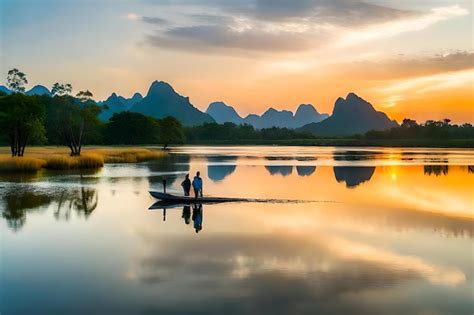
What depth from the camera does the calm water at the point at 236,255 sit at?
1149cm

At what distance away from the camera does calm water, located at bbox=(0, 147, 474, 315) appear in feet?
37.7

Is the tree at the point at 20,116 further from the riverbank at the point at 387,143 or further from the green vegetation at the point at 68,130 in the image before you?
the riverbank at the point at 387,143

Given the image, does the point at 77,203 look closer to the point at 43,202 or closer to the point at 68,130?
the point at 43,202

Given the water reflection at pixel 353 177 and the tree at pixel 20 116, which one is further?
the tree at pixel 20 116

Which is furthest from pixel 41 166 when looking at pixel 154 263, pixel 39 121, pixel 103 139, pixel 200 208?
pixel 103 139

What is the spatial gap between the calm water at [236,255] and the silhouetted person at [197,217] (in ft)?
0.89

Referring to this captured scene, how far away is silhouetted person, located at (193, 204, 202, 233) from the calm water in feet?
0.89

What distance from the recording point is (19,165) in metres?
46.2

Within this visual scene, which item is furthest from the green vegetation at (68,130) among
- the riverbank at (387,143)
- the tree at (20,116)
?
the riverbank at (387,143)

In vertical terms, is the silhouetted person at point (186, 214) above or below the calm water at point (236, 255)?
above

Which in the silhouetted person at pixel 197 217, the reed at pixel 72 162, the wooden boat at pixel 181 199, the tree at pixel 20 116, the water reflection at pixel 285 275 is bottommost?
the water reflection at pixel 285 275

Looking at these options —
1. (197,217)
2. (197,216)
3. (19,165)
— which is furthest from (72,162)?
(197,217)

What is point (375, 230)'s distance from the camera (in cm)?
2058

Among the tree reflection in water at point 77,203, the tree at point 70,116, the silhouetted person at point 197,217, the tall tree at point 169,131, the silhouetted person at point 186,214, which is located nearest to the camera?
the silhouetted person at point 197,217
